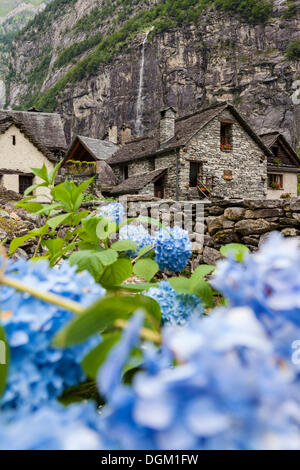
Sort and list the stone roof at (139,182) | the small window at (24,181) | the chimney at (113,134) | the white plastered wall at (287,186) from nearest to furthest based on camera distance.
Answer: the small window at (24,181), the stone roof at (139,182), the white plastered wall at (287,186), the chimney at (113,134)

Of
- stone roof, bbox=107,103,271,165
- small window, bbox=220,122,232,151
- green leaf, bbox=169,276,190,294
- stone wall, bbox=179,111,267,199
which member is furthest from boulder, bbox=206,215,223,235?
small window, bbox=220,122,232,151

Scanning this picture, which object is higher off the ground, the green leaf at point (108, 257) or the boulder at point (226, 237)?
the green leaf at point (108, 257)

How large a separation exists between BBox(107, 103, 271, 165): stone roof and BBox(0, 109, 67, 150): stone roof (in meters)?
3.11

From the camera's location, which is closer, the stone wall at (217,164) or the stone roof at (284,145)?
the stone wall at (217,164)

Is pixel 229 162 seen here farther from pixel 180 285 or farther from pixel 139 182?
pixel 180 285

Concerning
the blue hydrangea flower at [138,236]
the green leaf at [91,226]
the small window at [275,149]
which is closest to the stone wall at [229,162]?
the small window at [275,149]

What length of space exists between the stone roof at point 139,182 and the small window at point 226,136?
372 cm

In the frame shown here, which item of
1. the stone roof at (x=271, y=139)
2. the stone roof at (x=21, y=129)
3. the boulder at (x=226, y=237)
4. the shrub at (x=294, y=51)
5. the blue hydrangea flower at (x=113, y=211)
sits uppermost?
the shrub at (x=294, y=51)

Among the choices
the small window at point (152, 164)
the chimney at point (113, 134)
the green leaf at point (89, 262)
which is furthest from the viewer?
the chimney at point (113, 134)

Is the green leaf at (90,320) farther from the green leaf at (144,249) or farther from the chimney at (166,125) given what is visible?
the chimney at (166,125)

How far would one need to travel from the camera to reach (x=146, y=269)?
1.10 metres

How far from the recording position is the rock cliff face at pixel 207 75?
35.4m

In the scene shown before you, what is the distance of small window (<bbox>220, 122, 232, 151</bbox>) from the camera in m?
18.0
